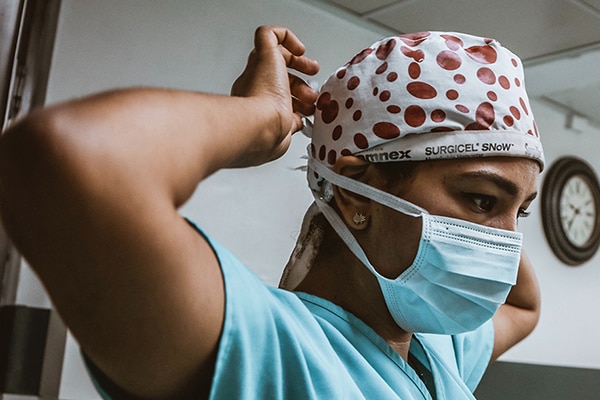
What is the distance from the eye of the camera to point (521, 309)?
1410 mm

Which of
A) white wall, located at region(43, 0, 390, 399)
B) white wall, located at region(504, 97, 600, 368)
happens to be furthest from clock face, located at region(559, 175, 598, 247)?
white wall, located at region(43, 0, 390, 399)

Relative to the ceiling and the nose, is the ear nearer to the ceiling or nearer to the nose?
the nose

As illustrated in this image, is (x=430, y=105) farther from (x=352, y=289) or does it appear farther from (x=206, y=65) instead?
(x=206, y=65)

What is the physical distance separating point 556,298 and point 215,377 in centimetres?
278

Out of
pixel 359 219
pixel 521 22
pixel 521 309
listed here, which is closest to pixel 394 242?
pixel 359 219

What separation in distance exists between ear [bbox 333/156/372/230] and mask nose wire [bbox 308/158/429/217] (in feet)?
→ 0.03

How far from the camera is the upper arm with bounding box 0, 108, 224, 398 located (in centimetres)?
48

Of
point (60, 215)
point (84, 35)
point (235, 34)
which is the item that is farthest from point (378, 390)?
point (235, 34)

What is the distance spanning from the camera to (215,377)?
60cm

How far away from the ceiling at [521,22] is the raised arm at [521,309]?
111 cm

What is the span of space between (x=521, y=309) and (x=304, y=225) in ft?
2.10

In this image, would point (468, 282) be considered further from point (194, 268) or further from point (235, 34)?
point (235, 34)

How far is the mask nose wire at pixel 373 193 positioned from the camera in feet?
2.85

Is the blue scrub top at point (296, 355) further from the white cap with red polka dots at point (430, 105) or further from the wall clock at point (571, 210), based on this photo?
the wall clock at point (571, 210)
